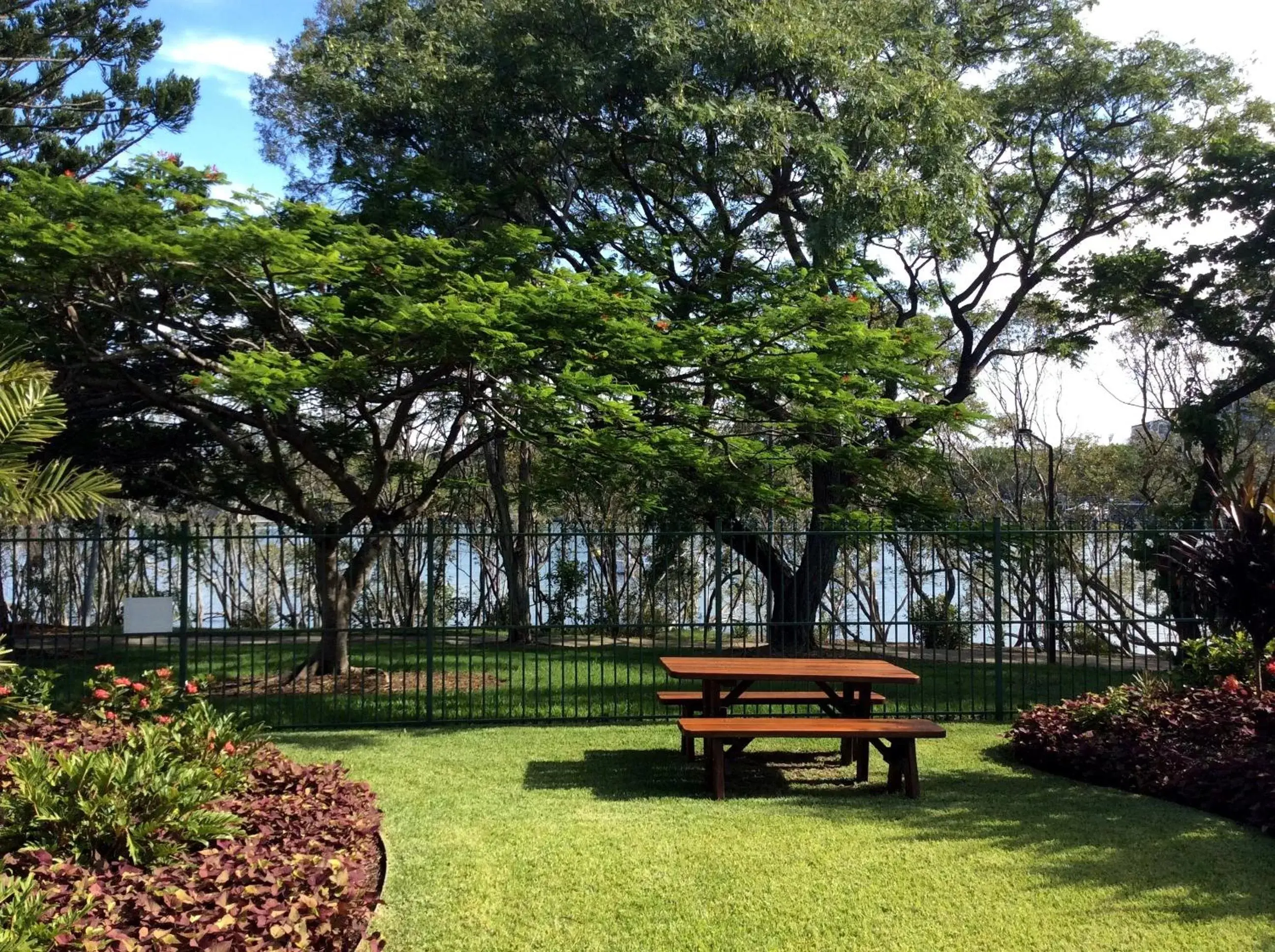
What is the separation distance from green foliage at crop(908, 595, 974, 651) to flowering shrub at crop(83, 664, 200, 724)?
8707 millimetres

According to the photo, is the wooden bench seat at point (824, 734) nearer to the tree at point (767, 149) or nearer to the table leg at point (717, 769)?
the table leg at point (717, 769)

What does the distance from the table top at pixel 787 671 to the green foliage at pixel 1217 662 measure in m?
3.46

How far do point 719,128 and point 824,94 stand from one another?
1.98 metres

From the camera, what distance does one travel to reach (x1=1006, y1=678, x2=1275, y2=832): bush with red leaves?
697 cm

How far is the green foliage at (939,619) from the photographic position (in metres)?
14.1

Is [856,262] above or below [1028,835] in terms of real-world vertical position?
above

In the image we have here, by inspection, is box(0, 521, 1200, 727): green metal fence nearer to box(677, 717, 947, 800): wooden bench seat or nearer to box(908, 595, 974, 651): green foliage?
box(908, 595, 974, 651): green foliage

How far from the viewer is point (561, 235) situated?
15.8 m

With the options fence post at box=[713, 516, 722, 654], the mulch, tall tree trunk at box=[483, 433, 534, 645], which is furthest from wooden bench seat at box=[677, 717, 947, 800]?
tall tree trunk at box=[483, 433, 534, 645]

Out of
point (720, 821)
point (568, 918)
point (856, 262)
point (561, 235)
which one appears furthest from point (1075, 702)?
point (561, 235)

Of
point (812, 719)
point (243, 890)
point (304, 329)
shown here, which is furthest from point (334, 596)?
point (243, 890)

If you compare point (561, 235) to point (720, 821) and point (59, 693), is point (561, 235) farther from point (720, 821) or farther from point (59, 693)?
point (720, 821)

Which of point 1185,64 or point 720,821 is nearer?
point 720,821

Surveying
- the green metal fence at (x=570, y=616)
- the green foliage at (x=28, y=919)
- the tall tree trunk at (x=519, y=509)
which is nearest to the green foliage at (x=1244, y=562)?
the green metal fence at (x=570, y=616)
